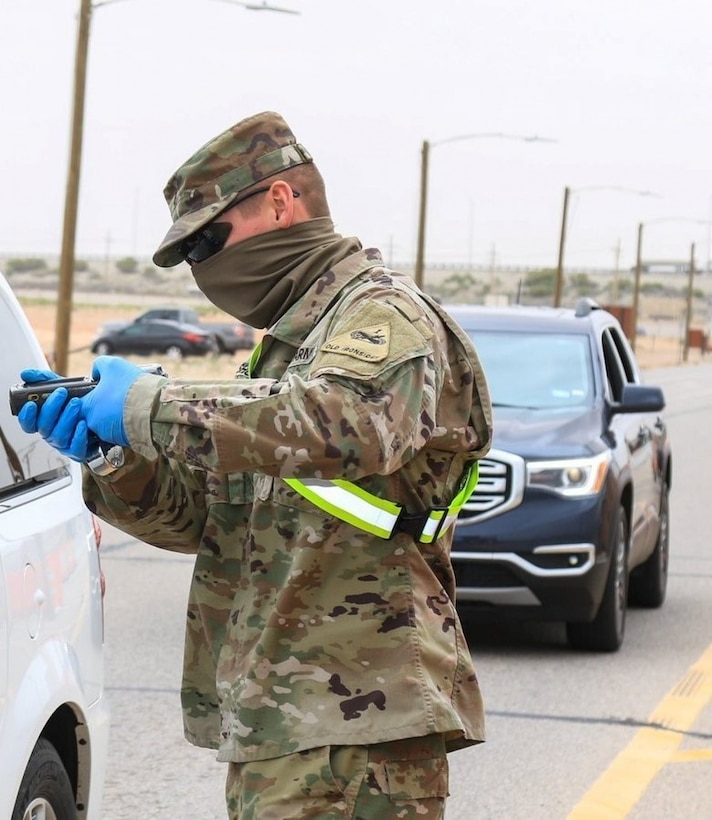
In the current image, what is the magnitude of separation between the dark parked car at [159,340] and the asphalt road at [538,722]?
42636 mm

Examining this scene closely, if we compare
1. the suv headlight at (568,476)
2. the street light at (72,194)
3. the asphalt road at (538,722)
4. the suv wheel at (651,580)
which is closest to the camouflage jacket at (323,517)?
the asphalt road at (538,722)

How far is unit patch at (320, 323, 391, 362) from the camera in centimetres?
259

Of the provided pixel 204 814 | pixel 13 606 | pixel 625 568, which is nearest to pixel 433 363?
pixel 13 606

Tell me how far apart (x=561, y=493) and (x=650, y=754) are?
1.98m

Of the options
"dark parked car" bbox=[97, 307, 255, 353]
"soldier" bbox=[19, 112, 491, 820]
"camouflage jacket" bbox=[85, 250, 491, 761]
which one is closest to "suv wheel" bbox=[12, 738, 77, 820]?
"camouflage jacket" bbox=[85, 250, 491, 761]

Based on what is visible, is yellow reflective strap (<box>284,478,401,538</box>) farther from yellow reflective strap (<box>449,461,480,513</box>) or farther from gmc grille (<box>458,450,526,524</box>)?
gmc grille (<box>458,450,526,524</box>)

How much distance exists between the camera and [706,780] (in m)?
5.86

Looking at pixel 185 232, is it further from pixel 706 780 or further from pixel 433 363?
pixel 706 780

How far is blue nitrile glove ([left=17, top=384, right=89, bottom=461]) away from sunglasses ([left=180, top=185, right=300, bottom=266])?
0.40m

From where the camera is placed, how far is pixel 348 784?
279cm

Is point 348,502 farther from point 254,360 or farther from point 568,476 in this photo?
point 568,476

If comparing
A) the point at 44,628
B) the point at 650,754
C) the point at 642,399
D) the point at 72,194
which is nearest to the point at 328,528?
the point at 44,628

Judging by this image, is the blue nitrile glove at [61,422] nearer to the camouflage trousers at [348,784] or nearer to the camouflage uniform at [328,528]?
Result: the camouflage uniform at [328,528]

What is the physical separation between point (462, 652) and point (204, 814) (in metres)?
2.57
